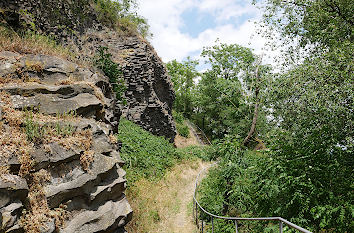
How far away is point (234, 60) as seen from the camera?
112ft

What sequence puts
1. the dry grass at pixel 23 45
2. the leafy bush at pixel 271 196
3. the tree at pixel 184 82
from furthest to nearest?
the tree at pixel 184 82, the dry grass at pixel 23 45, the leafy bush at pixel 271 196

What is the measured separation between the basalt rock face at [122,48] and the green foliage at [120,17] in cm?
70

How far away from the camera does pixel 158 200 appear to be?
903cm

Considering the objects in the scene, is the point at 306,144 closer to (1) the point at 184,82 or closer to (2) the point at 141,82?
(2) the point at 141,82

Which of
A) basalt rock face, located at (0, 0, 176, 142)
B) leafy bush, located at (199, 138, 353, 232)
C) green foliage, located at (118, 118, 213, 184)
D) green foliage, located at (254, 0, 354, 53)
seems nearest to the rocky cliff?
basalt rock face, located at (0, 0, 176, 142)

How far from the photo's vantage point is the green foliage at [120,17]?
16359 millimetres

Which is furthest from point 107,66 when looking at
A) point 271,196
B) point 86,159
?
point 271,196

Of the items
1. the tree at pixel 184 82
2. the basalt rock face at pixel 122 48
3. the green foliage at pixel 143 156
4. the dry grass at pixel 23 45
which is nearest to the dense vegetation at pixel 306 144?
the green foliage at pixel 143 156

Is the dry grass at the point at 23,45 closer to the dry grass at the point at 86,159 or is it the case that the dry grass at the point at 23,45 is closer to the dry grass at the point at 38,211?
the dry grass at the point at 86,159

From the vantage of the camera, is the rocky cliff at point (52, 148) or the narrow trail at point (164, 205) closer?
the rocky cliff at point (52, 148)

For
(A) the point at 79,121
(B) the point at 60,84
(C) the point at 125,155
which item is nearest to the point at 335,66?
(A) the point at 79,121

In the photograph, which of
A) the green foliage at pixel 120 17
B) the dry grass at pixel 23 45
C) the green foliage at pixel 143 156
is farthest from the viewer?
the green foliage at pixel 120 17

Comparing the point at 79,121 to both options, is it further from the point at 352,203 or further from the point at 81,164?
the point at 352,203

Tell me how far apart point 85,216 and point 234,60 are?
33.0m
